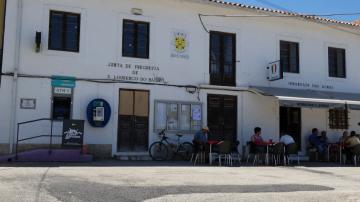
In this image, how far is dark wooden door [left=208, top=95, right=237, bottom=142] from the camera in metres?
17.7

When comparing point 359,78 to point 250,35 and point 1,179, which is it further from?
point 1,179

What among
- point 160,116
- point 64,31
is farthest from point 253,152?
point 64,31

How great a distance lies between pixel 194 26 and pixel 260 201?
10460 millimetres

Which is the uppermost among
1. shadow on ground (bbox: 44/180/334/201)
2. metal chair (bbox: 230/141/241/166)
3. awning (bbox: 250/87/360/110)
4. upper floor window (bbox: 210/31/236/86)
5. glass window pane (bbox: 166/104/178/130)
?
upper floor window (bbox: 210/31/236/86)

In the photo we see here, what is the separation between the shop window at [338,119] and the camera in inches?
794

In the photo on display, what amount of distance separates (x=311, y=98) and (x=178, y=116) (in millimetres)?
5023

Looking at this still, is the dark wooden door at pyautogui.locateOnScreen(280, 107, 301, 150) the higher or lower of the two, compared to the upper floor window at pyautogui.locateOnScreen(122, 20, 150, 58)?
lower

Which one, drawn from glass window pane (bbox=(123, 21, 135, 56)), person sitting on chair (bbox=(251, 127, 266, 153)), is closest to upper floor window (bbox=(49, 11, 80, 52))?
glass window pane (bbox=(123, 21, 135, 56))

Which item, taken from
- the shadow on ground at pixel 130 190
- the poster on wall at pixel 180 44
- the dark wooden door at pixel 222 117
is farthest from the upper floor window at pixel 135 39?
the shadow on ground at pixel 130 190

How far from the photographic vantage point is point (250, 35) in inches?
734

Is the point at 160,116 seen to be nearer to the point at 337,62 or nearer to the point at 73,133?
the point at 73,133

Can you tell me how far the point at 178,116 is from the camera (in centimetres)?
1708

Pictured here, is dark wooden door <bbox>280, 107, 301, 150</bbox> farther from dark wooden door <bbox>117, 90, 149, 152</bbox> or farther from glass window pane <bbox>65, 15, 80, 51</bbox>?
glass window pane <bbox>65, 15, 80, 51</bbox>

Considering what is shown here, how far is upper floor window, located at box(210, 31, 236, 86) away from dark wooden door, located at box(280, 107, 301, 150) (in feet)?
8.99
